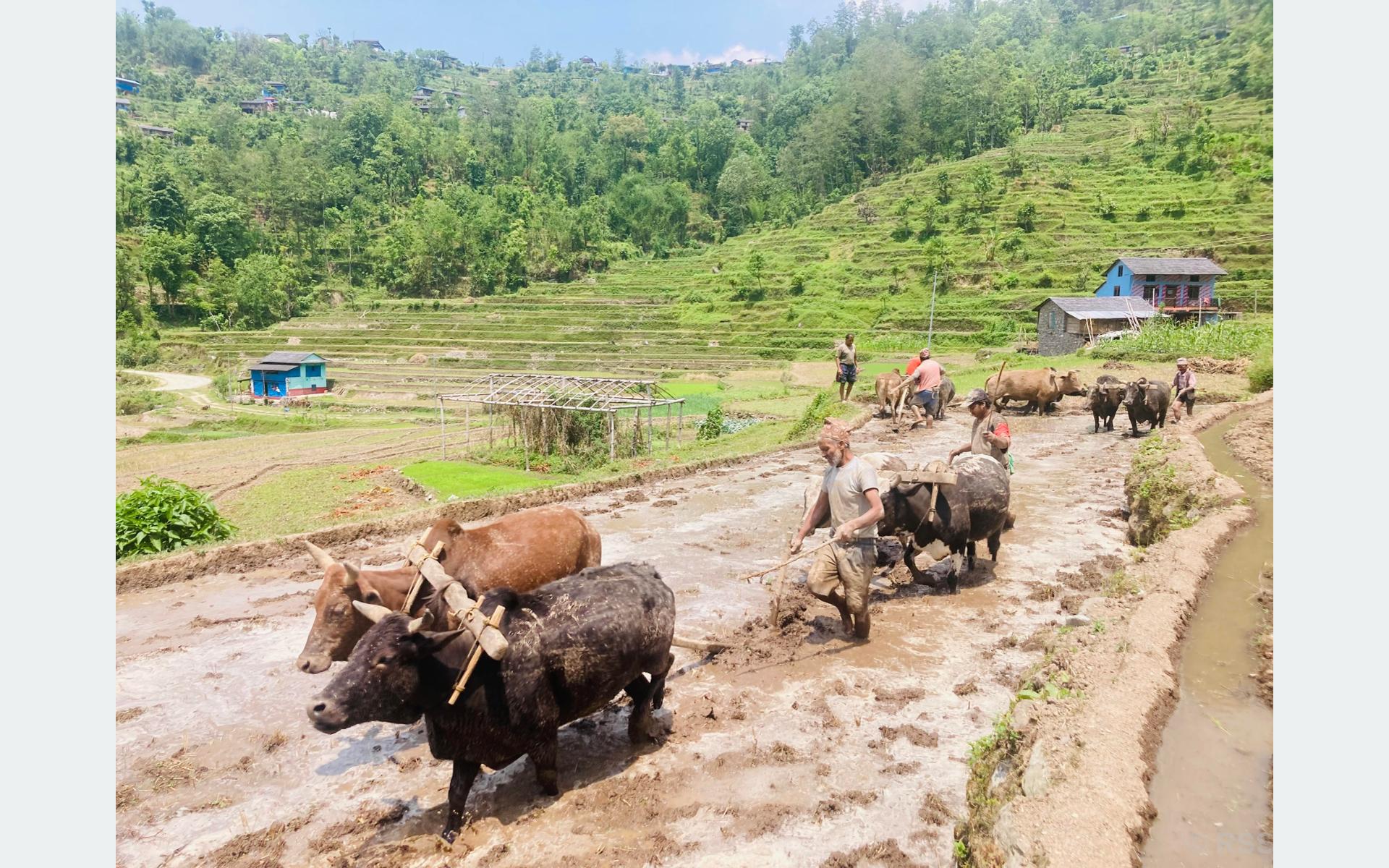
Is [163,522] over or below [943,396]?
below

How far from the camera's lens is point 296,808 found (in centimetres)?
500

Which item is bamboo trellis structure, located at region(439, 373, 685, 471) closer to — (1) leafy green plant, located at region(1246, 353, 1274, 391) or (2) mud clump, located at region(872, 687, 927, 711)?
(2) mud clump, located at region(872, 687, 927, 711)

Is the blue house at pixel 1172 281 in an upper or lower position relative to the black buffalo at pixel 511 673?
upper

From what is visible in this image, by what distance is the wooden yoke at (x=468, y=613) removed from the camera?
4.52 m

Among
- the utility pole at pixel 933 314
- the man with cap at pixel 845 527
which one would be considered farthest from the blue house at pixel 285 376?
the man with cap at pixel 845 527

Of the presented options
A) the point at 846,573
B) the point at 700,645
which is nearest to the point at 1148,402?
the point at 846,573

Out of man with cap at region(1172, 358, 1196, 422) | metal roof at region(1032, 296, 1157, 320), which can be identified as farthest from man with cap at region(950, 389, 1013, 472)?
metal roof at region(1032, 296, 1157, 320)

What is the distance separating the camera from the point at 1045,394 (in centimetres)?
2064

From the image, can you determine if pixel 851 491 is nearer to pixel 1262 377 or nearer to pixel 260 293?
pixel 1262 377

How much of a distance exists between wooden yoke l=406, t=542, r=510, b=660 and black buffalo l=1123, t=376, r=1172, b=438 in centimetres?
1627

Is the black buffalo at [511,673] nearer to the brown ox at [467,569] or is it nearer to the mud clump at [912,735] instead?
the brown ox at [467,569]

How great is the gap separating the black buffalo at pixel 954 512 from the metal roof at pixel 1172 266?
137 ft

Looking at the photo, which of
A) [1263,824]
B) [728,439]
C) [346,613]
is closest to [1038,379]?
[728,439]

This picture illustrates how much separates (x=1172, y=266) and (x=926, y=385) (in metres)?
34.1
